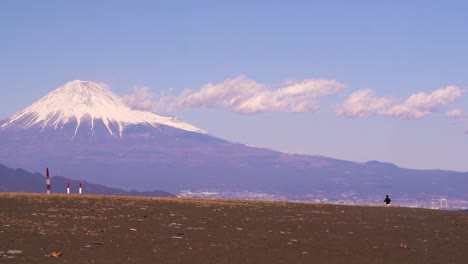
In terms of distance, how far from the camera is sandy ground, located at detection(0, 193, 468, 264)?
58.9ft

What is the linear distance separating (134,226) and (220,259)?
574 cm

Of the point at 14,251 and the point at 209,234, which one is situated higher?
the point at 209,234

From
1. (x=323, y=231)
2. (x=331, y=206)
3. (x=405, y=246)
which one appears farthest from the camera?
(x=331, y=206)

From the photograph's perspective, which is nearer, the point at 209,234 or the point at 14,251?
the point at 14,251

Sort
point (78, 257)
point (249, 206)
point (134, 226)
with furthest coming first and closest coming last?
1. point (249, 206)
2. point (134, 226)
3. point (78, 257)

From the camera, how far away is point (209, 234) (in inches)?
858

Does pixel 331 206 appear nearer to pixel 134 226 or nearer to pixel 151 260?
pixel 134 226

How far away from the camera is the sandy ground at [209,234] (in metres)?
17.9

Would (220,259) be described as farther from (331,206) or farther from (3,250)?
(331,206)

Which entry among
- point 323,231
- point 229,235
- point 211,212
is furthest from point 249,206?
point 229,235

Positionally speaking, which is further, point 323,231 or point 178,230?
point 323,231

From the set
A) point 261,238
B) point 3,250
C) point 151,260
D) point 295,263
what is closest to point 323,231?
point 261,238

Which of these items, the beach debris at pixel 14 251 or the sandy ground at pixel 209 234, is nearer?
the beach debris at pixel 14 251

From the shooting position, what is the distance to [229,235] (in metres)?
21.8
